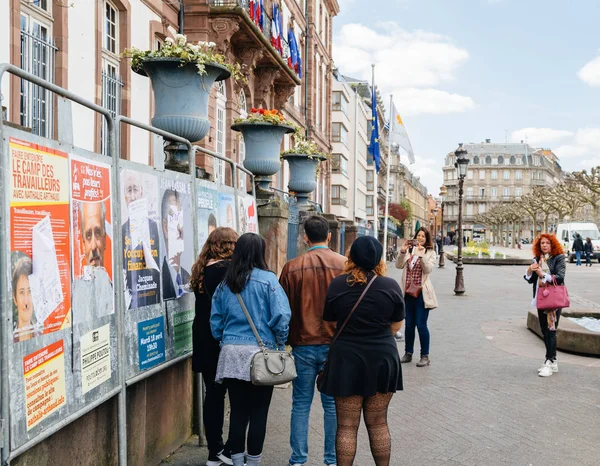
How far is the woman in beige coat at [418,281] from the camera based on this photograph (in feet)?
31.9

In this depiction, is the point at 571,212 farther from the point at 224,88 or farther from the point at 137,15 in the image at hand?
the point at 137,15

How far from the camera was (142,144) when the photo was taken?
1570 cm

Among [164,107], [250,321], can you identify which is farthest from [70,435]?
[164,107]

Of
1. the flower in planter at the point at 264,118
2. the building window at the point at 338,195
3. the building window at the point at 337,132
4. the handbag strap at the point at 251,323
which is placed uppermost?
the building window at the point at 337,132

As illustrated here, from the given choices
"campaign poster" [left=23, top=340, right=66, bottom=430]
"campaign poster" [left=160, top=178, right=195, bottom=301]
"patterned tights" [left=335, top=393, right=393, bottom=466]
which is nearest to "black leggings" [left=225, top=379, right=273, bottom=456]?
"patterned tights" [left=335, top=393, right=393, bottom=466]

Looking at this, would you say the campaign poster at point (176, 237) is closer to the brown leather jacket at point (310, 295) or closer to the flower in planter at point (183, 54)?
the brown leather jacket at point (310, 295)

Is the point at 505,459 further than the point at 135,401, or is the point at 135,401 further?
the point at 505,459

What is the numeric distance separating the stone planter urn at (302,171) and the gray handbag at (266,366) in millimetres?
10866

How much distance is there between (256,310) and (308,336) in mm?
666

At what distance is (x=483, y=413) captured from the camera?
7.52 meters

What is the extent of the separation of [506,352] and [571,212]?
204 feet

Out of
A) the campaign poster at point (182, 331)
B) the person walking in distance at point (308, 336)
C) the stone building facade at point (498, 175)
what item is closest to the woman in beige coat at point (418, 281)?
the campaign poster at point (182, 331)

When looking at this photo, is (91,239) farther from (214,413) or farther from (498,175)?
(498,175)

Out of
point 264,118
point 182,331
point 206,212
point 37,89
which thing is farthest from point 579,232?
point 182,331
